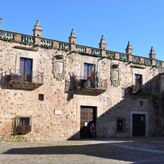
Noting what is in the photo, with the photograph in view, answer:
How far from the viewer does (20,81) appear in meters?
23.6

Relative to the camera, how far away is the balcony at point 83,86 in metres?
26.7

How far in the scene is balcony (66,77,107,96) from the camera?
26.7 m

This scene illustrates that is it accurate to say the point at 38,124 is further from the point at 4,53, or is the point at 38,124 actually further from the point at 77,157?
the point at 77,157

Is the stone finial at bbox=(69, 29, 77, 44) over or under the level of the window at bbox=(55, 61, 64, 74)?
over

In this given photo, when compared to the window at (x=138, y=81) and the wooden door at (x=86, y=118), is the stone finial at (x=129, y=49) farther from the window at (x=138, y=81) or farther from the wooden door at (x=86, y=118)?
the wooden door at (x=86, y=118)

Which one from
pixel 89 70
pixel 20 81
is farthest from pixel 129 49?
pixel 20 81

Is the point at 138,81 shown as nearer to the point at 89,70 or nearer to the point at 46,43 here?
the point at 89,70

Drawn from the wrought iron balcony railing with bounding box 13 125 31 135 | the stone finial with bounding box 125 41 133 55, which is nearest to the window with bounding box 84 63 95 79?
the stone finial with bounding box 125 41 133 55

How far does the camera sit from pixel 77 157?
47.6ft

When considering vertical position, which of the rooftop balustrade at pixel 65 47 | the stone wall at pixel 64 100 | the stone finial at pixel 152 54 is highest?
the stone finial at pixel 152 54

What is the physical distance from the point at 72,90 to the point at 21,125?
17.1ft

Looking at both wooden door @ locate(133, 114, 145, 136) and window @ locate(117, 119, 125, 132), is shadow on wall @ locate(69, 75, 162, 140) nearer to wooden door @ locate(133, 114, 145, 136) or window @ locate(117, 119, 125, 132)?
window @ locate(117, 119, 125, 132)

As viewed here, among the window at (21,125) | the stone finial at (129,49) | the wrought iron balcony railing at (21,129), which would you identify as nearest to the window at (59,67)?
the window at (21,125)

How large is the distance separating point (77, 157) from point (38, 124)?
35.6 feet
